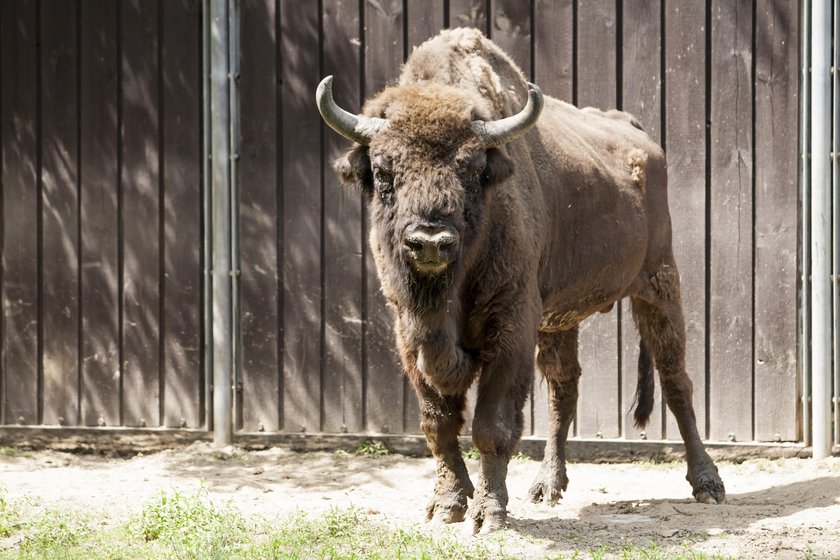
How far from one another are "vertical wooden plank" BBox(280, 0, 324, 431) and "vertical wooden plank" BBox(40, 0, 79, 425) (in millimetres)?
1760

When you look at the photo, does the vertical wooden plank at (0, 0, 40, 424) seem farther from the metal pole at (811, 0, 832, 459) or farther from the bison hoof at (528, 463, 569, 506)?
the metal pole at (811, 0, 832, 459)

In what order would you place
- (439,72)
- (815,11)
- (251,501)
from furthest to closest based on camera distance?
(815,11), (251,501), (439,72)

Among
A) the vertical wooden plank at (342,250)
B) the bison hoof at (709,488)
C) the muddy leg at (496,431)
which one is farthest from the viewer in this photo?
the vertical wooden plank at (342,250)

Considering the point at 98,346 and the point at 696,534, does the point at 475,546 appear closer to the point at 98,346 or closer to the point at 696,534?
the point at 696,534

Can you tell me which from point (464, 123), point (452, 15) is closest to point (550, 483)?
point (464, 123)

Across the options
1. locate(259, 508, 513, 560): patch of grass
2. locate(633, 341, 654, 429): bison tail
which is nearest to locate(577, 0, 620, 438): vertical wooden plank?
locate(633, 341, 654, 429): bison tail

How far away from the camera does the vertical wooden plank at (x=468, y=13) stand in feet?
28.8

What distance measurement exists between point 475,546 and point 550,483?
78.4 inches

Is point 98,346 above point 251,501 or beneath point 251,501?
above

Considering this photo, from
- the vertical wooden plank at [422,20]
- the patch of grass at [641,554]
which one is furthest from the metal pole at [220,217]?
the patch of grass at [641,554]

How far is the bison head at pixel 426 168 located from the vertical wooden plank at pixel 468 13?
2918 mm

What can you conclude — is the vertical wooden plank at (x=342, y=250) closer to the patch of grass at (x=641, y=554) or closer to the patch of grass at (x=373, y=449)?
the patch of grass at (x=373, y=449)

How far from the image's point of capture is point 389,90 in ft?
19.8

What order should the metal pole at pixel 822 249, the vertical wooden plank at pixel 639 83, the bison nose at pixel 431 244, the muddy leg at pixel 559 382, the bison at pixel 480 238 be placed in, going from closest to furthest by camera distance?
the bison nose at pixel 431 244, the bison at pixel 480 238, the muddy leg at pixel 559 382, the metal pole at pixel 822 249, the vertical wooden plank at pixel 639 83
